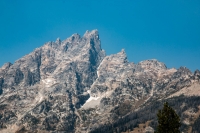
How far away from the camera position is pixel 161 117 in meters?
71.8

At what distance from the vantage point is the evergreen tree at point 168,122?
7031 centimetres

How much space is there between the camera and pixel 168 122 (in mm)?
71312

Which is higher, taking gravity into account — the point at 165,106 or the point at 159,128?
the point at 165,106

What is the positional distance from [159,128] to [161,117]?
303cm

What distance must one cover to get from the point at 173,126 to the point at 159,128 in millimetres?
3688

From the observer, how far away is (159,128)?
7062cm

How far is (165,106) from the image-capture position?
7306 cm

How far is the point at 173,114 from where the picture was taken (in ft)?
238

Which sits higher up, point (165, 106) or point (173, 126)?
point (165, 106)

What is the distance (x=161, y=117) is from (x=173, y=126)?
379 cm

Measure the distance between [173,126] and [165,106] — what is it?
572 centimetres

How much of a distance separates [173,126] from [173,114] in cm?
348

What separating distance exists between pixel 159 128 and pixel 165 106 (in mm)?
6342

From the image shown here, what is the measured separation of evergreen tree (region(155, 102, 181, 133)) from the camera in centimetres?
7031
